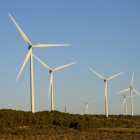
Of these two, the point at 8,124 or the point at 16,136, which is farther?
the point at 8,124

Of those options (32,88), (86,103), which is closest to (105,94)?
(86,103)

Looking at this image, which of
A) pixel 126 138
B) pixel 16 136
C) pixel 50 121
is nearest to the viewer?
pixel 16 136

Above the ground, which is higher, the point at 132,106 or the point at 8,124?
the point at 132,106

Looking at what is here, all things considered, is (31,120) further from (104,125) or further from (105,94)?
(105,94)

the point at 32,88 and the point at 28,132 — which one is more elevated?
the point at 32,88

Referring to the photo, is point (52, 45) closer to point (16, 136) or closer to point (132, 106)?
point (16, 136)

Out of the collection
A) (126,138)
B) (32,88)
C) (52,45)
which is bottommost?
(126,138)

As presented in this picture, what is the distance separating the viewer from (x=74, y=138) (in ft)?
212

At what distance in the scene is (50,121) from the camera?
83.9 meters

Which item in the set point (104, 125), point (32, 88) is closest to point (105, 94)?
point (104, 125)

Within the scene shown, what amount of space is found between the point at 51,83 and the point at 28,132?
130ft

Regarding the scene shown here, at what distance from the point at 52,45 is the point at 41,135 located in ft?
97.6

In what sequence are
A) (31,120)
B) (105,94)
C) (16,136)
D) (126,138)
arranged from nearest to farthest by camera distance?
(16,136) < (126,138) < (31,120) < (105,94)

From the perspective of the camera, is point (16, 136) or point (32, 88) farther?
point (32, 88)
